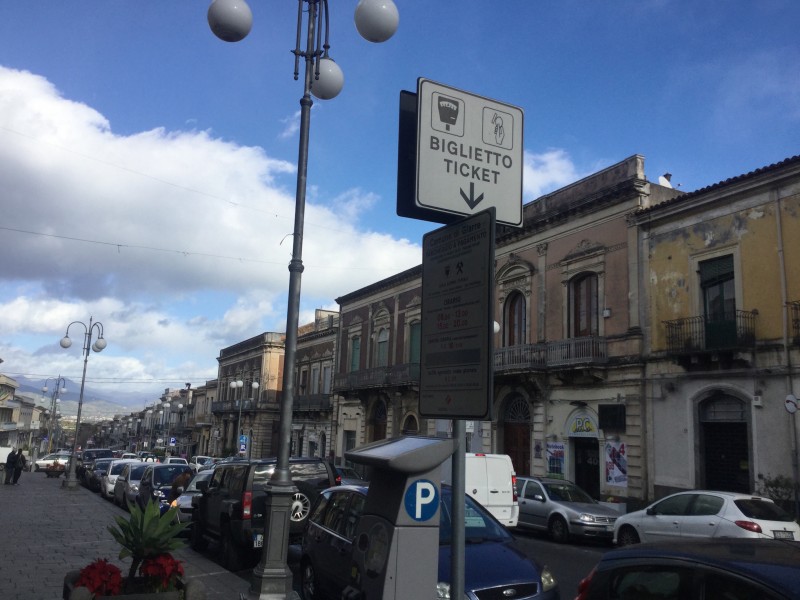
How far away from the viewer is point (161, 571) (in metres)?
6.60

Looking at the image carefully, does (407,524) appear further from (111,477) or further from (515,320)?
(111,477)

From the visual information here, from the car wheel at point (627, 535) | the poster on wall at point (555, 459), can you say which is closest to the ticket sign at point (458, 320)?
the car wheel at point (627, 535)

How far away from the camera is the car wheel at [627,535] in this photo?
15510 millimetres

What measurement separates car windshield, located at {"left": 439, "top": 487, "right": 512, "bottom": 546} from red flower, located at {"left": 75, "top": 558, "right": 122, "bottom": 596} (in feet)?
10.2

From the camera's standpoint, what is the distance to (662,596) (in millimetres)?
4020

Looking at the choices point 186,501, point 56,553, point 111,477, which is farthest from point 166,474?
point 56,553

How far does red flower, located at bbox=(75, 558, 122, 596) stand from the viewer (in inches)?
249

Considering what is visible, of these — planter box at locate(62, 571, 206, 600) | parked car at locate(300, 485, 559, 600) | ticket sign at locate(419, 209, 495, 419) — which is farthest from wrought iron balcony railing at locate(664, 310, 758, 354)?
ticket sign at locate(419, 209, 495, 419)

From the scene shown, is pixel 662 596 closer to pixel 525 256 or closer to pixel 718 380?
pixel 718 380

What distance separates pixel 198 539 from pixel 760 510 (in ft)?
36.8

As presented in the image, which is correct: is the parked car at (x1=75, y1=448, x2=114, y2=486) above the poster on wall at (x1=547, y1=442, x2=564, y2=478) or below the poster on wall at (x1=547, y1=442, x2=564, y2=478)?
below

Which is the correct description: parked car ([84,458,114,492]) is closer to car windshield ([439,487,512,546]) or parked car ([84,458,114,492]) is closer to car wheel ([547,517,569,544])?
car wheel ([547,517,569,544])

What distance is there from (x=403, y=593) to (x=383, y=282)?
3823 cm

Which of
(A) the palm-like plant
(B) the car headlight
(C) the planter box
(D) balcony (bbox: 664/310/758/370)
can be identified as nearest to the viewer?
(C) the planter box
